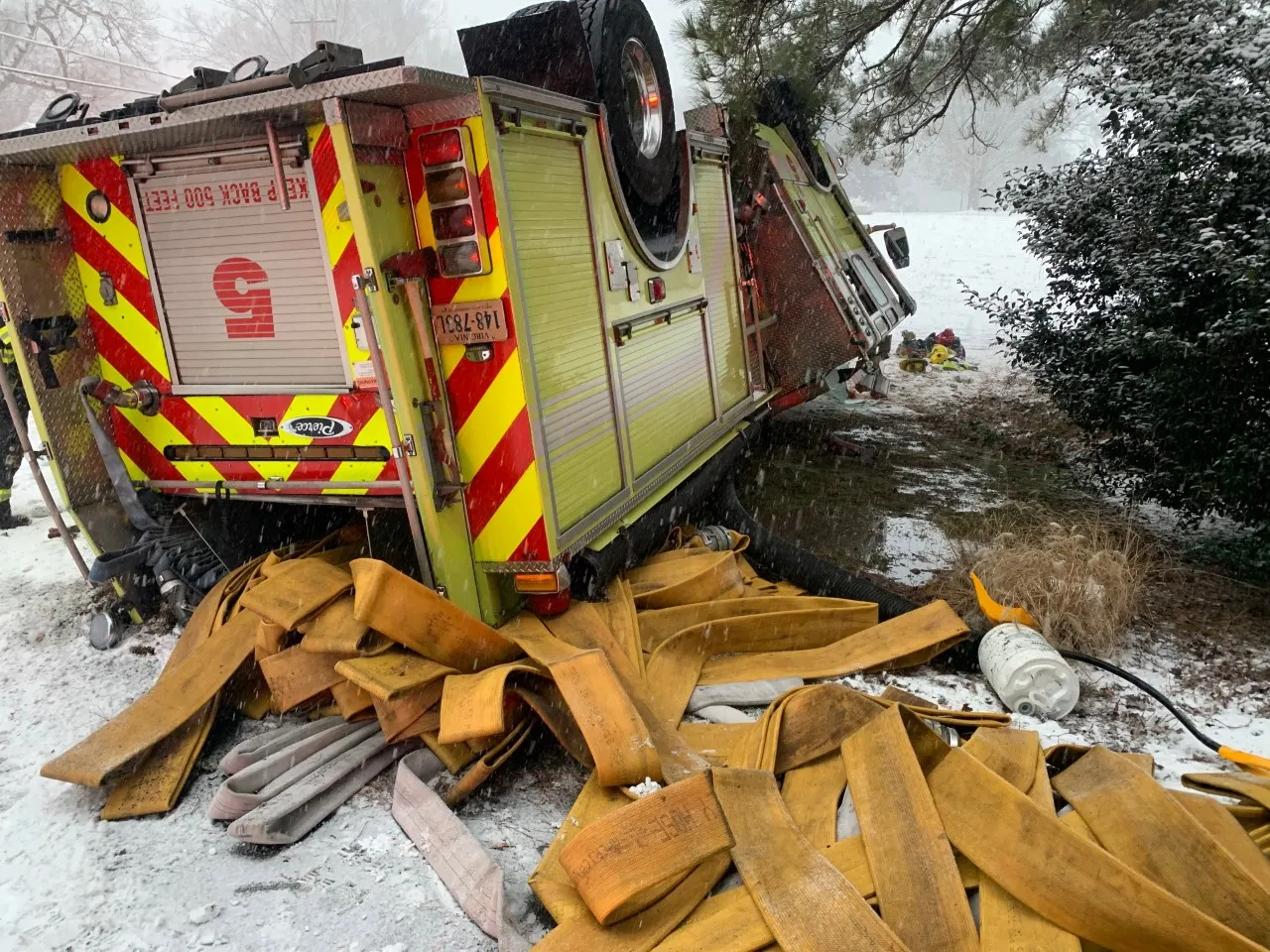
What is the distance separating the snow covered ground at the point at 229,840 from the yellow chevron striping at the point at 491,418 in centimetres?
106

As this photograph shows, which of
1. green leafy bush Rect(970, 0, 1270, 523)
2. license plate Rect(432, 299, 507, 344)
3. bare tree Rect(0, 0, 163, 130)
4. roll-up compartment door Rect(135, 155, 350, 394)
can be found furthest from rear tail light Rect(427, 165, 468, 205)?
bare tree Rect(0, 0, 163, 130)

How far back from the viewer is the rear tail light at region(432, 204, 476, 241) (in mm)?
2832

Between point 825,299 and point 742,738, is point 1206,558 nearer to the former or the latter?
point 825,299

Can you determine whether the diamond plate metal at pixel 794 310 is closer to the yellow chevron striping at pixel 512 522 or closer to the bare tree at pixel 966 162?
the yellow chevron striping at pixel 512 522

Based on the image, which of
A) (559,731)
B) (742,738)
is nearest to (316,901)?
(559,731)

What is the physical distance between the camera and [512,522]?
10.2 feet

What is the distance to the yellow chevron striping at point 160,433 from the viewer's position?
3598 mm

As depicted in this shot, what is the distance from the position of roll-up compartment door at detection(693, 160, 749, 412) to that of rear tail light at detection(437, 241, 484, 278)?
202 cm

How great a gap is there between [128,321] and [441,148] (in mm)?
1666

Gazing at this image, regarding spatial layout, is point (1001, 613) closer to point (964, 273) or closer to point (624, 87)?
point (624, 87)

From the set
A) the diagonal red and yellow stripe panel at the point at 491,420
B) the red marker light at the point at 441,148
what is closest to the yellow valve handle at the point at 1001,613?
the diagonal red and yellow stripe panel at the point at 491,420

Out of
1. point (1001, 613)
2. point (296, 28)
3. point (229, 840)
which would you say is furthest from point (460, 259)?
point (296, 28)

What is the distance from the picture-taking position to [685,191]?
438 centimetres

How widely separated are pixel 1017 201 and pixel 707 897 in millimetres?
5390
